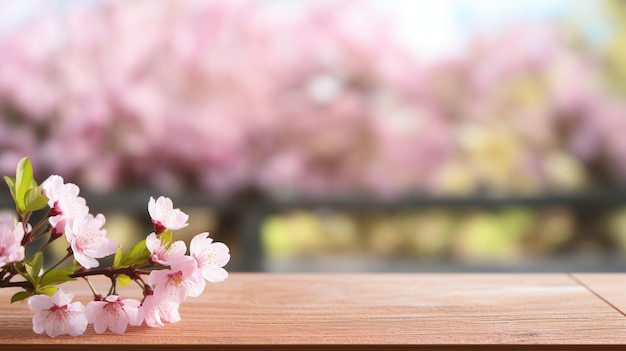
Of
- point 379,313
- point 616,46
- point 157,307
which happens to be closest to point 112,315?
point 157,307

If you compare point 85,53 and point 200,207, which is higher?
point 85,53

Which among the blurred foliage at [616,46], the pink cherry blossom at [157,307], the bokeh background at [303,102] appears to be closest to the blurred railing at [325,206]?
the bokeh background at [303,102]

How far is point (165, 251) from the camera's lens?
847mm

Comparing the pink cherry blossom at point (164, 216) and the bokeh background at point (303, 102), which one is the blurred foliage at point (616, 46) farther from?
the pink cherry blossom at point (164, 216)

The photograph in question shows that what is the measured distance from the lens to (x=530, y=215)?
268 centimetres

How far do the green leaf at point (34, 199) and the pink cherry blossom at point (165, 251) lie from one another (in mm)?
122

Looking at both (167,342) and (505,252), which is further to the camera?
(505,252)

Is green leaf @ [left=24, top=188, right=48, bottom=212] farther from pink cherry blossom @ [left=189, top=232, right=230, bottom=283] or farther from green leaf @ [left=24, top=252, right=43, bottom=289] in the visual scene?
pink cherry blossom @ [left=189, top=232, right=230, bottom=283]

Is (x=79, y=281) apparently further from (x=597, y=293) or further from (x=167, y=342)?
Result: (x=597, y=293)

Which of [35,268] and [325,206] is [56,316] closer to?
[35,268]

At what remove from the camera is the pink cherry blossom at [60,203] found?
864 mm

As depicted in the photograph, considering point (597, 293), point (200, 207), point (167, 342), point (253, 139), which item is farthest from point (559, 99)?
point (167, 342)

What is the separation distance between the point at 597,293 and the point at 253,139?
1.68 meters

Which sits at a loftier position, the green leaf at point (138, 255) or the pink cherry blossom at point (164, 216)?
the pink cherry blossom at point (164, 216)
